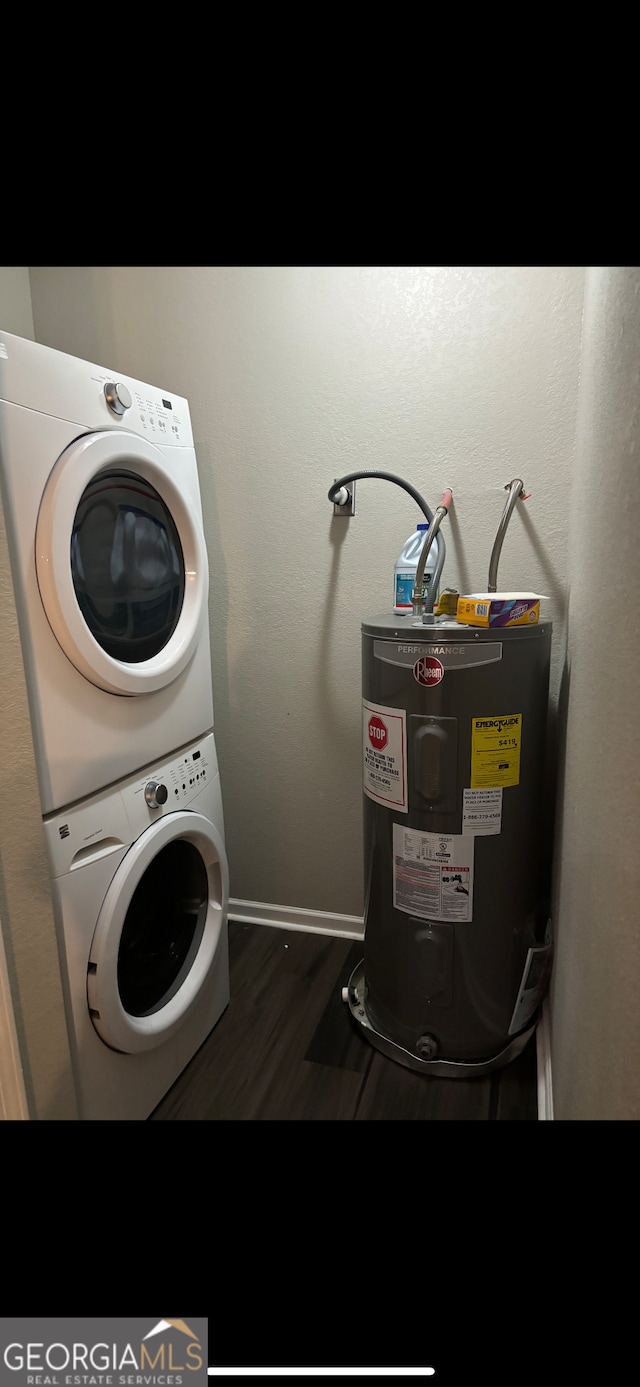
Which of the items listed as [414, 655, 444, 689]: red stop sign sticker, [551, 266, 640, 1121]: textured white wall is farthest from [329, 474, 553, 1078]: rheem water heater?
[551, 266, 640, 1121]: textured white wall

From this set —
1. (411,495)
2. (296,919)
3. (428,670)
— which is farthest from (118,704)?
(296,919)

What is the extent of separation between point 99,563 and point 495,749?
2.67ft

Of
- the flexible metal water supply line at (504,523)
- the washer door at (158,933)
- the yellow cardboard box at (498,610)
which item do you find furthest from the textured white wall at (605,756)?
the washer door at (158,933)

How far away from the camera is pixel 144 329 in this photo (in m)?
1.68

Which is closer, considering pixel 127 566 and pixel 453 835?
pixel 127 566

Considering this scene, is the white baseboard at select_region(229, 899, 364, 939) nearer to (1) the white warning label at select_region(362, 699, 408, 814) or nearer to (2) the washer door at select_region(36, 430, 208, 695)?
(1) the white warning label at select_region(362, 699, 408, 814)

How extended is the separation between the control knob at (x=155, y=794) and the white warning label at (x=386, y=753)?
1.45 ft

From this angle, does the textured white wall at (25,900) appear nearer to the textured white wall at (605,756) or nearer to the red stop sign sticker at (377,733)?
the red stop sign sticker at (377,733)

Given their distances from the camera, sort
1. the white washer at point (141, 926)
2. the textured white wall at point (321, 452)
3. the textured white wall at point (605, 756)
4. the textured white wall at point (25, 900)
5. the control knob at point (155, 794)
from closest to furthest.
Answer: the textured white wall at point (605, 756), the textured white wall at point (25, 900), the white washer at point (141, 926), the control knob at point (155, 794), the textured white wall at point (321, 452)

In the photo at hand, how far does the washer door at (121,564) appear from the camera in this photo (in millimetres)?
918

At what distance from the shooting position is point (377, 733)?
128 centimetres

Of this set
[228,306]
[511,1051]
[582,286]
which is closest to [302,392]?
[228,306]

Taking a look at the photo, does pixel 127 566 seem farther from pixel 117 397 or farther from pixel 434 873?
pixel 434 873

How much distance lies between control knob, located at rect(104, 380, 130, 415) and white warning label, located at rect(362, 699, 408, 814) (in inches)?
29.2
